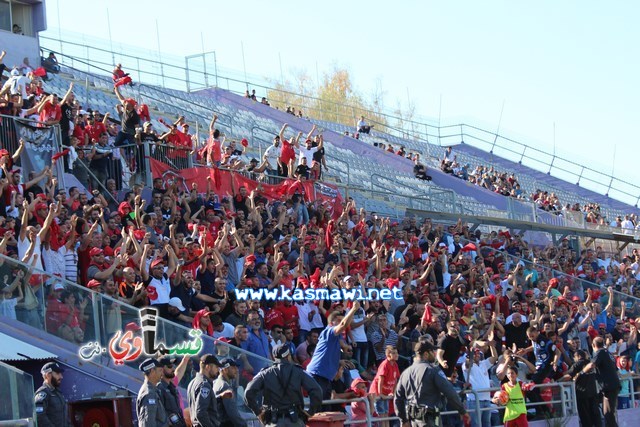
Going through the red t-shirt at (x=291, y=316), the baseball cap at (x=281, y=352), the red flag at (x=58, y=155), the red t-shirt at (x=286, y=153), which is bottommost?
the red t-shirt at (x=291, y=316)

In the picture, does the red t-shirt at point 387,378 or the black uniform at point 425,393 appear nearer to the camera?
the black uniform at point 425,393

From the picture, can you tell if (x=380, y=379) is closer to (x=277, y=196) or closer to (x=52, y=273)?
(x=52, y=273)

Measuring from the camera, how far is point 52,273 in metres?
15.3

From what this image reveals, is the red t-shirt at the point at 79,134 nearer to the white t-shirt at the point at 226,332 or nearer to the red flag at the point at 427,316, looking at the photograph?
the white t-shirt at the point at 226,332

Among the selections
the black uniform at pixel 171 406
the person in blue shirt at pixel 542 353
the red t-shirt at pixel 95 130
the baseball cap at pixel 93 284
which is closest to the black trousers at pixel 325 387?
the black uniform at pixel 171 406

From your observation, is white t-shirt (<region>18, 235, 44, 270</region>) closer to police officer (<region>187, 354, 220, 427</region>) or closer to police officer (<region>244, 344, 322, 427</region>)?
police officer (<region>187, 354, 220, 427</region>)

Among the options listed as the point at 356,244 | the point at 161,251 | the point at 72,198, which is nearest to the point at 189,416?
the point at 161,251

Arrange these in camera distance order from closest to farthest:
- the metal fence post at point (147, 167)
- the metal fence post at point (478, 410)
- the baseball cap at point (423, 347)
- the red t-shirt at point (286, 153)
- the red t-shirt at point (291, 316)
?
the baseball cap at point (423, 347), the metal fence post at point (478, 410), the red t-shirt at point (291, 316), the metal fence post at point (147, 167), the red t-shirt at point (286, 153)

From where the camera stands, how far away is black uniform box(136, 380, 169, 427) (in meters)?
11.8

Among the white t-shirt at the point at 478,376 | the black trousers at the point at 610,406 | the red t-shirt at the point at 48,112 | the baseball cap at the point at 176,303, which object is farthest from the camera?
the red t-shirt at the point at 48,112

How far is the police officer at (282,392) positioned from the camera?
12.4 m

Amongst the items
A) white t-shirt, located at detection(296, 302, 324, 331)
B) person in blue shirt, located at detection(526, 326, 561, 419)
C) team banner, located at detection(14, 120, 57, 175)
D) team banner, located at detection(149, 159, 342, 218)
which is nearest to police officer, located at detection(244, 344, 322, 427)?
white t-shirt, located at detection(296, 302, 324, 331)

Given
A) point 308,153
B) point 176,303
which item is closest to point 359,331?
point 176,303

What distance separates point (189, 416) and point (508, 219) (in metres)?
21.1
